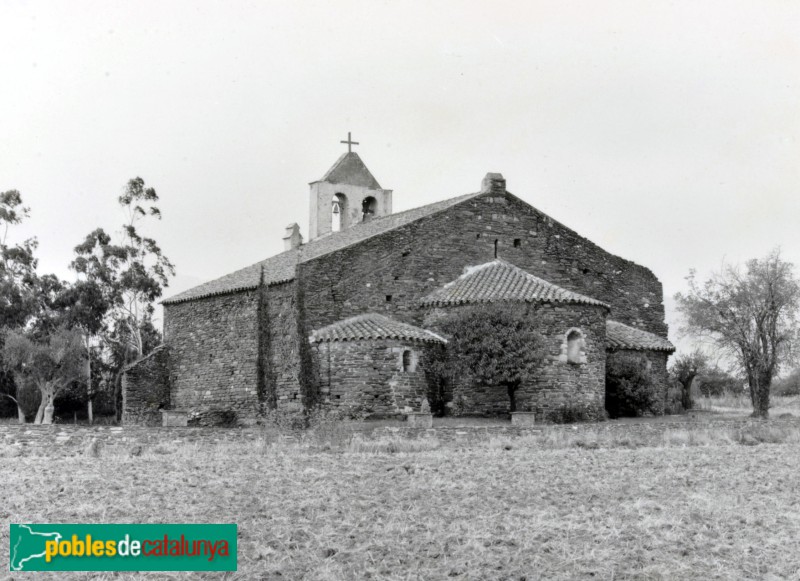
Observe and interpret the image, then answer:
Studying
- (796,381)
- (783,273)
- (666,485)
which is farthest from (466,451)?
(796,381)

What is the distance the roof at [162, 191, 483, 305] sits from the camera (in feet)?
106

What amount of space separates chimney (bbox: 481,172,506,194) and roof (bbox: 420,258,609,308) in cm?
245

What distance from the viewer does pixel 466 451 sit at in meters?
20.2

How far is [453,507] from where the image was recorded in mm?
12812

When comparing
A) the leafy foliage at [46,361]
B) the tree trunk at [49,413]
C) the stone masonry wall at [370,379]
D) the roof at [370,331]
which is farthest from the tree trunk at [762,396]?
the tree trunk at [49,413]

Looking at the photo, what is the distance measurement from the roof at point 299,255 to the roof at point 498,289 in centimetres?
242

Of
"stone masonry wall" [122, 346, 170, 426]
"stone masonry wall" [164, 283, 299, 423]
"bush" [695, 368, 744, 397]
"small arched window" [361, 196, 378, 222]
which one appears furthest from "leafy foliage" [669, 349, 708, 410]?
"stone masonry wall" [122, 346, 170, 426]

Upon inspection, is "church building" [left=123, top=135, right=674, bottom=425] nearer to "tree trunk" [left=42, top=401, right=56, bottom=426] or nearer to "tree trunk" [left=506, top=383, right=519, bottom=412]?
"tree trunk" [left=506, top=383, right=519, bottom=412]

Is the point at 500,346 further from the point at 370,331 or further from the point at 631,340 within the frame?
the point at 631,340

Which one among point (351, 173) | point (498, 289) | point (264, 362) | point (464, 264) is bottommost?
point (264, 362)

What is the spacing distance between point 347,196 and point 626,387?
1651cm

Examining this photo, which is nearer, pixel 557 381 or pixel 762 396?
pixel 557 381

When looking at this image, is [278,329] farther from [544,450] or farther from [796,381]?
[796,381]

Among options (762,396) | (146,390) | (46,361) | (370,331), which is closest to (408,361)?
(370,331)
